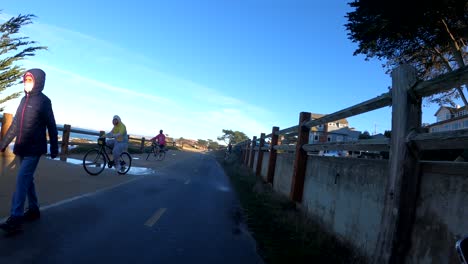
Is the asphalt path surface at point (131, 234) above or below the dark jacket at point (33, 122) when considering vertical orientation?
below

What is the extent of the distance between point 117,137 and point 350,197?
9.79m

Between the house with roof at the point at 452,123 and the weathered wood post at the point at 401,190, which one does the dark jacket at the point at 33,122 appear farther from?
the house with roof at the point at 452,123

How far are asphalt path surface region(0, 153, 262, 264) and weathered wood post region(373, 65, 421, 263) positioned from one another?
185cm

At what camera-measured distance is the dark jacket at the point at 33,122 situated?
5.95 metres

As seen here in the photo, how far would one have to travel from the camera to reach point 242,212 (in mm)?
9500

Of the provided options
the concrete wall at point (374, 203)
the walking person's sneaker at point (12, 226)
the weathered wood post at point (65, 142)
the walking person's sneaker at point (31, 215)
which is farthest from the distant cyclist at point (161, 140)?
the walking person's sneaker at point (12, 226)

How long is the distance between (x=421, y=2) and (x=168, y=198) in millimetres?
9818

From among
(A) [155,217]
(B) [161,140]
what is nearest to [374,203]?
(A) [155,217]

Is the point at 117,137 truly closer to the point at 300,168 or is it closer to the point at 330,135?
the point at 330,135

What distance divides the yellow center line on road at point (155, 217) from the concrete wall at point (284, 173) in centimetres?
348

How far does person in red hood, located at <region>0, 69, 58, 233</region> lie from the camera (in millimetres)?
5871

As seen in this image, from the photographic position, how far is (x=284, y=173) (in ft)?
37.8

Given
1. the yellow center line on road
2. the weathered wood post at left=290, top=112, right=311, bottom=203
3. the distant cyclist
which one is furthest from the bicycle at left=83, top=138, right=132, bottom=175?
the distant cyclist

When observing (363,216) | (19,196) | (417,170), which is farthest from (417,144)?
(19,196)
